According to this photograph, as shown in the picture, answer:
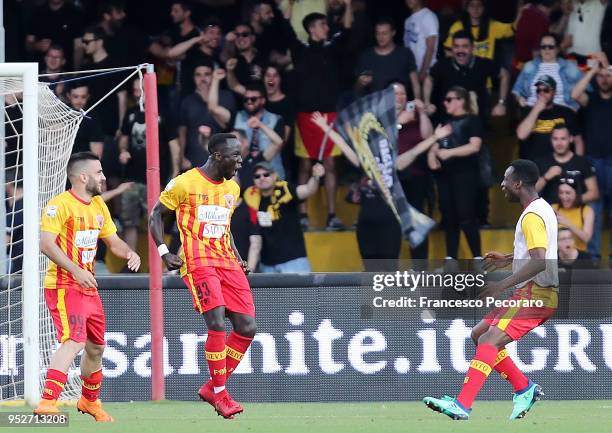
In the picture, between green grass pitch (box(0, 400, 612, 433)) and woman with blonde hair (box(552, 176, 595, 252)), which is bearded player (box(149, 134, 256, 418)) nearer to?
green grass pitch (box(0, 400, 612, 433))

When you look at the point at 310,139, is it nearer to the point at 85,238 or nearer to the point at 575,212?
the point at 575,212

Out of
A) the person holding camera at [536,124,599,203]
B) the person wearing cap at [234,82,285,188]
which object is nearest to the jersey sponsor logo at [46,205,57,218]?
the person wearing cap at [234,82,285,188]

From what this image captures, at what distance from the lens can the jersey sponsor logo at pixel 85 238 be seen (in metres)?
9.15

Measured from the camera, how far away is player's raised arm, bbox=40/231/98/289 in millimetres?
8922

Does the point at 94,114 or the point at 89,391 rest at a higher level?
the point at 94,114

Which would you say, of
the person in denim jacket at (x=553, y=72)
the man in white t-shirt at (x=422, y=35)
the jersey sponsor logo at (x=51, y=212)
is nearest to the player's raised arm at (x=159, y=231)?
the jersey sponsor logo at (x=51, y=212)

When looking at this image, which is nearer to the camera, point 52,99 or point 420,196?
point 52,99

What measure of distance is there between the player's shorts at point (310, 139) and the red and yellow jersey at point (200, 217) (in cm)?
474

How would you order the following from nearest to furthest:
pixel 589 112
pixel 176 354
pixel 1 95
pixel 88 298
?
1. pixel 88 298
2. pixel 1 95
3. pixel 176 354
4. pixel 589 112

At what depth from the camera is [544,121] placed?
13.6m

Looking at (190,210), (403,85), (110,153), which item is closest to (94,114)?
(110,153)

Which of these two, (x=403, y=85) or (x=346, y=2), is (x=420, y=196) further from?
(x=346, y=2)

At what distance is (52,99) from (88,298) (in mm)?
2518

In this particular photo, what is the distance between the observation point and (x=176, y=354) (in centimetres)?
1148
